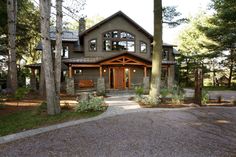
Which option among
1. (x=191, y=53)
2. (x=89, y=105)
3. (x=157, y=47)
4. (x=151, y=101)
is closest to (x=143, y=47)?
(x=157, y=47)

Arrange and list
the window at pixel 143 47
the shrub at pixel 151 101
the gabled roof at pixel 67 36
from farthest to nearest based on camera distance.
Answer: the window at pixel 143 47
the gabled roof at pixel 67 36
the shrub at pixel 151 101

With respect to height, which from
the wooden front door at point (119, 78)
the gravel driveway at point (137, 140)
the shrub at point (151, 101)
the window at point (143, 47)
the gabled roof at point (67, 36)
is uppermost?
the gabled roof at point (67, 36)

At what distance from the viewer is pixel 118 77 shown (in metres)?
24.8

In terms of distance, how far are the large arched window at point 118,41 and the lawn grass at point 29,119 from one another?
1502 cm

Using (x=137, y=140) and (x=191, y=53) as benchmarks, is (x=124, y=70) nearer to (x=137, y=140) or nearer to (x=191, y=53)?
(x=191, y=53)

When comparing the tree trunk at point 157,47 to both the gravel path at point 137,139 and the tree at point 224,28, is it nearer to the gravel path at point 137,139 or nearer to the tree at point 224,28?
the gravel path at point 137,139

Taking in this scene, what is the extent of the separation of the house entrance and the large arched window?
7.29ft

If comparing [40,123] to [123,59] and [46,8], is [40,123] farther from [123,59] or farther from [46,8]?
[123,59]

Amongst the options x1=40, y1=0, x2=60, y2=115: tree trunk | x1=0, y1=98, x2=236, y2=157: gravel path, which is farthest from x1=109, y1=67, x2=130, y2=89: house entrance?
x1=0, y1=98, x2=236, y2=157: gravel path

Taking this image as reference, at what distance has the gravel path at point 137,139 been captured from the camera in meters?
5.81

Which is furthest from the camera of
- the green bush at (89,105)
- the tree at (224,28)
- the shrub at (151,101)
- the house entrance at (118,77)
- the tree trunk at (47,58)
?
the house entrance at (118,77)

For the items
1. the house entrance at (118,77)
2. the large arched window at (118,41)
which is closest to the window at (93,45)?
the large arched window at (118,41)

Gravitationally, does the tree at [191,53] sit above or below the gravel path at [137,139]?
above

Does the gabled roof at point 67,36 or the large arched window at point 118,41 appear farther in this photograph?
the gabled roof at point 67,36
